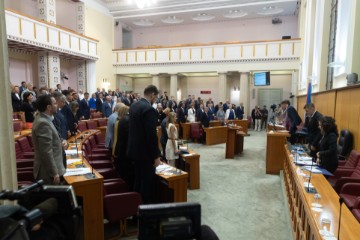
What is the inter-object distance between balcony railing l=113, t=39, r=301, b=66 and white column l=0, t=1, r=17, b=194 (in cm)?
1375

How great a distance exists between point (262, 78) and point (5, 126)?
1347 cm

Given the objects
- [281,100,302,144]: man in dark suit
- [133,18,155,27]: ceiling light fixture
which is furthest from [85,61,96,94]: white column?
[281,100,302,144]: man in dark suit

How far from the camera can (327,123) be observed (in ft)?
12.1

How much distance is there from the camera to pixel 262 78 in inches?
543

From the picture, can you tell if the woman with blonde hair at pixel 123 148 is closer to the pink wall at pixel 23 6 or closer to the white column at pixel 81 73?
the white column at pixel 81 73

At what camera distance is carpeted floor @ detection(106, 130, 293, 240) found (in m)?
3.47

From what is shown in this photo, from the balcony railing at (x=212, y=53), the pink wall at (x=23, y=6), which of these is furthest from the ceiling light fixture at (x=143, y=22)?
the pink wall at (x=23, y=6)

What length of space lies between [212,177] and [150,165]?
2.83m

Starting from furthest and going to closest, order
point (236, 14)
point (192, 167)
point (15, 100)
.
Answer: point (236, 14) < point (15, 100) < point (192, 167)

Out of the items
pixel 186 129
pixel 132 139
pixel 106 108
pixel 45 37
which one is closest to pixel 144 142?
pixel 132 139

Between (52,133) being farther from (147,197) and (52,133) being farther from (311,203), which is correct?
(311,203)

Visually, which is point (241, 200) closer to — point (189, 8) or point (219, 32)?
point (189, 8)

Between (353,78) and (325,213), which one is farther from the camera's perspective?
(353,78)

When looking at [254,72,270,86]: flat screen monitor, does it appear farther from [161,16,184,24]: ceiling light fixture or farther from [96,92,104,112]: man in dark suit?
[96,92,104,112]: man in dark suit
